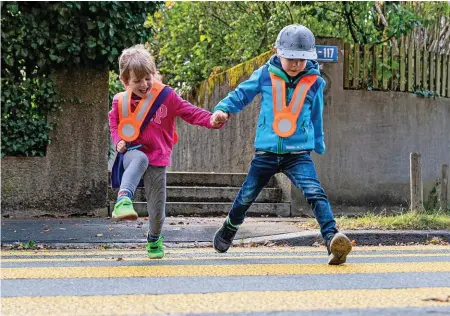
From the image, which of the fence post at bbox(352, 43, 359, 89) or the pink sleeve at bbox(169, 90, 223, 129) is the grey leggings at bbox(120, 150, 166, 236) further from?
the fence post at bbox(352, 43, 359, 89)

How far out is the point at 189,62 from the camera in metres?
21.0

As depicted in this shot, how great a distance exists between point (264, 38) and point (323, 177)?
8366 millimetres

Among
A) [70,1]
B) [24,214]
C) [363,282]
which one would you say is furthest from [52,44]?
[363,282]

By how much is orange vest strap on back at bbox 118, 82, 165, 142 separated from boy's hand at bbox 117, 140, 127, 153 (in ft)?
0.10

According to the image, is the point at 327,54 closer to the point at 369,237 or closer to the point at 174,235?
the point at 369,237

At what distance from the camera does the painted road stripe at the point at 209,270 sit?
173 inches

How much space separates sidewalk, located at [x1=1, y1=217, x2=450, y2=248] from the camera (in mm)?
7613

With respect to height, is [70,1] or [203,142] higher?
[70,1]

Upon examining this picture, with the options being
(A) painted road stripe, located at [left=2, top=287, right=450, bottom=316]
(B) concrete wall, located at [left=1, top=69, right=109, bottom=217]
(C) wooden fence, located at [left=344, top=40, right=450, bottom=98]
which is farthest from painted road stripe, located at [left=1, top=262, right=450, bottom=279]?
(C) wooden fence, located at [left=344, top=40, right=450, bottom=98]

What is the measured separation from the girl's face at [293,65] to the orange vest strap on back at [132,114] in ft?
3.19

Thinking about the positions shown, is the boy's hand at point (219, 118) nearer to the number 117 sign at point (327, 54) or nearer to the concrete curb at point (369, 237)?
the concrete curb at point (369, 237)

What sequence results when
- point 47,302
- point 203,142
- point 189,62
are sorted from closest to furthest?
point 47,302 → point 203,142 → point 189,62

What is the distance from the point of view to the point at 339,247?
16.2 ft

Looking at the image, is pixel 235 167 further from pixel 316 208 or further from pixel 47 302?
pixel 47 302
